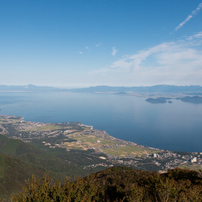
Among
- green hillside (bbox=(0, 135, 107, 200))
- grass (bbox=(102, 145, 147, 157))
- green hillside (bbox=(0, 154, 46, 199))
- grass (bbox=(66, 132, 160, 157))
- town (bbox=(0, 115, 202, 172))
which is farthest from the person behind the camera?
grass (bbox=(66, 132, 160, 157))

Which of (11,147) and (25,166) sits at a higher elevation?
(25,166)

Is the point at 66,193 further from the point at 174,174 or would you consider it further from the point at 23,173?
the point at 23,173

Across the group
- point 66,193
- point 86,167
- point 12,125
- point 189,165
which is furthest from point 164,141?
point 12,125

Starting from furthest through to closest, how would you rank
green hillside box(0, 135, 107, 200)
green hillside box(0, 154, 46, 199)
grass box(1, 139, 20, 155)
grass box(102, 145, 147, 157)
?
grass box(102, 145, 147, 157)
grass box(1, 139, 20, 155)
green hillside box(0, 135, 107, 200)
green hillside box(0, 154, 46, 199)

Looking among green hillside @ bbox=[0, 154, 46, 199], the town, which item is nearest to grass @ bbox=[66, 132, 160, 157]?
the town

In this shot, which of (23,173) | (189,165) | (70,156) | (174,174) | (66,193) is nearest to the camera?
(66,193)

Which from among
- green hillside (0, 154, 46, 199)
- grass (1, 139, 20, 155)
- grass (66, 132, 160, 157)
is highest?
green hillside (0, 154, 46, 199)

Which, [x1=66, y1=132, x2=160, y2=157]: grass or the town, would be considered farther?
[x1=66, y1=132, x2=160, y2=157]: grass

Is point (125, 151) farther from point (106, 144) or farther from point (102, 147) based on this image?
point (106, 144)

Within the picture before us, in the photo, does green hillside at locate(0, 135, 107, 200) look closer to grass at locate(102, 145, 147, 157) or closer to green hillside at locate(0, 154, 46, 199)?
green hillside at locate(0, 154, 46, 199)

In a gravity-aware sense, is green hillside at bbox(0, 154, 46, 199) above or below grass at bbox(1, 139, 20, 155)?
above

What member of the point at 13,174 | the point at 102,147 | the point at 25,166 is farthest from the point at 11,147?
the point at 102,147
